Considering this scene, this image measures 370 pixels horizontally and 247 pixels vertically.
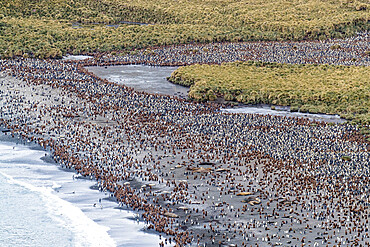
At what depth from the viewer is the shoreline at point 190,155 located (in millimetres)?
33250

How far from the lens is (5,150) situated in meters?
47.5

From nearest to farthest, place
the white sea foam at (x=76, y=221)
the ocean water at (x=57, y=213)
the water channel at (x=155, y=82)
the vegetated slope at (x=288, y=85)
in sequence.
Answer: the white sea foam at (x=76, y=221) → the ocean water at (x=57, y=213) → the water channel at (x=155, y=82) → the vegetated slope at (x=288, y=85)

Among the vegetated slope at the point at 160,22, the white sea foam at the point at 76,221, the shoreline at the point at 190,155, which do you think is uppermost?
the vegetated slope at the point at 160,22

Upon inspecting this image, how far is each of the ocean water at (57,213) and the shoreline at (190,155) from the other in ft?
4.13

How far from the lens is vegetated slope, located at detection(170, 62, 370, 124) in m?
61.4

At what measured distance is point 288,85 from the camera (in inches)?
2761

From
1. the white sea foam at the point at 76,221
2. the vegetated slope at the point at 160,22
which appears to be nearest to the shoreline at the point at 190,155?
the white sea foam at the point at 76,221

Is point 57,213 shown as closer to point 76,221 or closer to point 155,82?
point 76,221

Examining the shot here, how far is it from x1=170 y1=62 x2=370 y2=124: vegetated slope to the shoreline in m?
5.75

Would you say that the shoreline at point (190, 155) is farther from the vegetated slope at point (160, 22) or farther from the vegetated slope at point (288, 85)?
the vegetated slope at point (160, 22)

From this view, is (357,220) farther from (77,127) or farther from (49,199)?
(77,127)

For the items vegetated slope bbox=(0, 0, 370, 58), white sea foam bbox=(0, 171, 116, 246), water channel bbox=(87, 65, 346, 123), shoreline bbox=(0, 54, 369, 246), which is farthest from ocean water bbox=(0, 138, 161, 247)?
vegetated slope bbox=(0, 0, 370, 58)

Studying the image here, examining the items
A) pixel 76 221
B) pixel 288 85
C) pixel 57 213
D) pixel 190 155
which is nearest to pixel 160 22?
pixel 288 85

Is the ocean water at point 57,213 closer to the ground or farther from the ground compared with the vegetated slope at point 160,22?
closer to the ground
